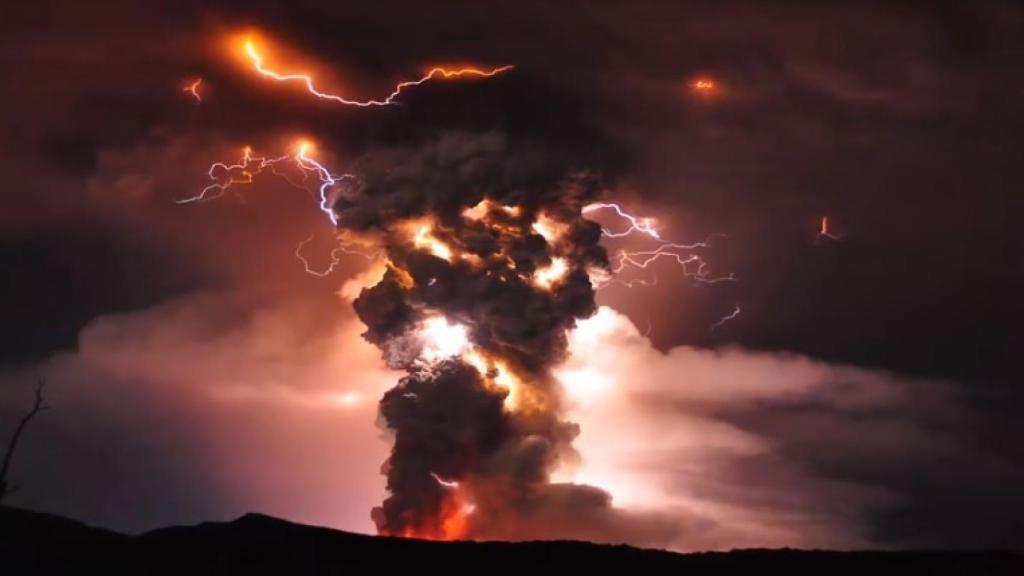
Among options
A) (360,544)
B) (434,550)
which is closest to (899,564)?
(434,550)

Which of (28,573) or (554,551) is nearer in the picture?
(28,573)

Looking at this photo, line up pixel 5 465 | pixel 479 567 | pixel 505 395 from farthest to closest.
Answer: pixel 505 395
pixel 479 567
pixel 5 465

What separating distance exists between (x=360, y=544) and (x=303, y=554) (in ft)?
9.86

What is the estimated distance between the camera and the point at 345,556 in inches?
2181

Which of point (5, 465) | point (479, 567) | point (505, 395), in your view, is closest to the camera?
point (5, 465)

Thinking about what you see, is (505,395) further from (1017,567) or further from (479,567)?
(1017,567)

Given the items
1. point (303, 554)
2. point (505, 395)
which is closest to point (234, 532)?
point (303, 554)

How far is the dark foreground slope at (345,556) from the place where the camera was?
53000 millimetres

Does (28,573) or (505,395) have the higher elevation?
(505,395)

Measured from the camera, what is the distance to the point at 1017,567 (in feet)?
177

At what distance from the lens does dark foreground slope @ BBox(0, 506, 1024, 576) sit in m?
53.0

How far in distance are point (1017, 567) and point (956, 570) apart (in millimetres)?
2638

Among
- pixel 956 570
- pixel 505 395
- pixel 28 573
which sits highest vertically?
pixel 505 395

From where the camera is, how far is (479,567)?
54.8 meters
